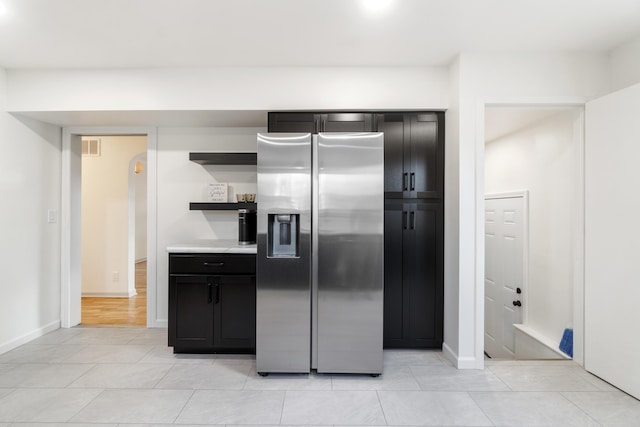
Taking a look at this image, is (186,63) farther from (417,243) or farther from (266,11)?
(417,243)

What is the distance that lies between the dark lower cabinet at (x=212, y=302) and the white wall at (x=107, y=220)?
277cm

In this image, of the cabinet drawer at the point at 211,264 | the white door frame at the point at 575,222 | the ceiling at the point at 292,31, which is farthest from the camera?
the cabinet drawer at the point at 211,264

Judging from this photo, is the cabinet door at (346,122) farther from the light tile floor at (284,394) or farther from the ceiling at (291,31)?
the light tile floor at (284,394)

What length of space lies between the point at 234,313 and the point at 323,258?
99 centimetres

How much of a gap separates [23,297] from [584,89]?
531cm

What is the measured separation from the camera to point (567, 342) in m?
3.03

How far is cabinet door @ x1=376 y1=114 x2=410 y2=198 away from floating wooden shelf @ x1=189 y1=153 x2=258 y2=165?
1.27 meters

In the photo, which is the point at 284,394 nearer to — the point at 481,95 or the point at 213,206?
the point at 213,206

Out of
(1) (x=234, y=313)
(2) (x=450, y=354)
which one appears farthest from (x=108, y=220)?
(2) (x=450, y=354)

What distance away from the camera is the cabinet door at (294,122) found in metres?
3.15

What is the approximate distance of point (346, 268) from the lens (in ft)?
8.59

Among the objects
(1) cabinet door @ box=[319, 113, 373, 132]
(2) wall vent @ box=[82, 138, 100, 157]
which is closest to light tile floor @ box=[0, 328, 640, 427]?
(1) cabinet door @ box=[319, 113, 373, 132]

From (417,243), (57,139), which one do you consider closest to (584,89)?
(417,243)

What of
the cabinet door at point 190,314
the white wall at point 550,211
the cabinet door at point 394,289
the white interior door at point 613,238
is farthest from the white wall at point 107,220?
the white interior door at point 613,238
